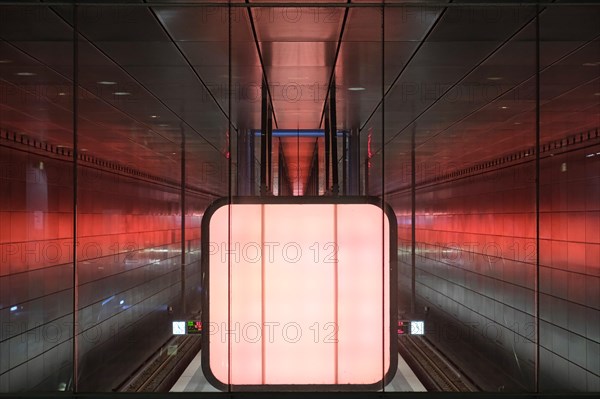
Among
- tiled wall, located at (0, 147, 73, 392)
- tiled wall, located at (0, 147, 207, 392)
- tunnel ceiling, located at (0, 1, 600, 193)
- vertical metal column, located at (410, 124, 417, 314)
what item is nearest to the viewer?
tunnel ceiling, located at (0, 1, 600, 193)

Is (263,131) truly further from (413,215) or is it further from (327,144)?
(413,215)

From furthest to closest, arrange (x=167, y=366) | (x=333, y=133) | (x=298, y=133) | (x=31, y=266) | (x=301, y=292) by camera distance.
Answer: (x=31, y=266) → (x=333, y=133) → (x=298, y=133) → (x=167, y=366) → (x=301, y=292)

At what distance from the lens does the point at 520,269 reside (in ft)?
46.9

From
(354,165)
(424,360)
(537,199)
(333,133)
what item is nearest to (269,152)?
(333,133)

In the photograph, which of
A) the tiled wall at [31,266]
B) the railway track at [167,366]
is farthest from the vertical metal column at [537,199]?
the tiled wall at [31,266]

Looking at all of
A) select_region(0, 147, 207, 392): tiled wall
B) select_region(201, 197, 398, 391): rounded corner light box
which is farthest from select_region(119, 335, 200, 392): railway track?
select_region(201, 197, 398, 391): rounded corner light box

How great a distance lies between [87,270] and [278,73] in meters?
7.35

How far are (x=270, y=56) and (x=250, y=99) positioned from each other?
759 mm

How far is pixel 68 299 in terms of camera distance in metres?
12.5

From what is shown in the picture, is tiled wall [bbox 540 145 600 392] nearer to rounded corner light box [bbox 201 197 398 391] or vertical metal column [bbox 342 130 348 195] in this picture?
vertical metal column [bbox 342 130 348 195]

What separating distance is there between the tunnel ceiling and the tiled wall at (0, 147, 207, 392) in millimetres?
842

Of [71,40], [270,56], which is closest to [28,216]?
[71,40]

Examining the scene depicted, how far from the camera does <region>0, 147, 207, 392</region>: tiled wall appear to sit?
8.77 meters

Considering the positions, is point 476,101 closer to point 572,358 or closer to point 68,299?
point 572,358
